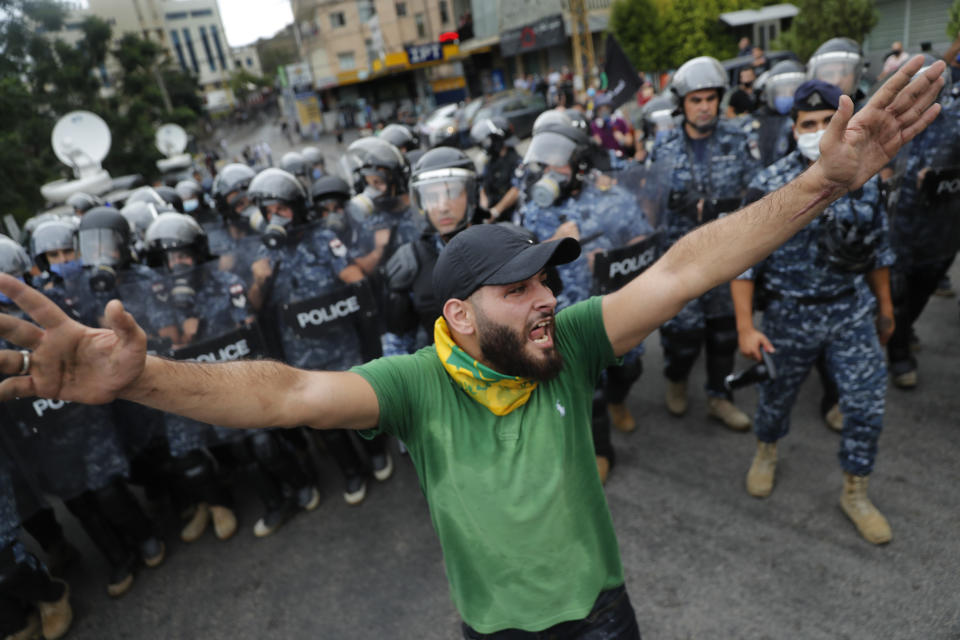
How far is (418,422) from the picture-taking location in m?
1.70

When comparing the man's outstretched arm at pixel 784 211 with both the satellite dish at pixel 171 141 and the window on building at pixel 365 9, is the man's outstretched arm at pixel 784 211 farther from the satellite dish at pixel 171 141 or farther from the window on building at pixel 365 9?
the window on building at pixel 365 9

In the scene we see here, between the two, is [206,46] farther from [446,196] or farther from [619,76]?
[446,196]

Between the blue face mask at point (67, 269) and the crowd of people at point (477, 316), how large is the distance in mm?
31

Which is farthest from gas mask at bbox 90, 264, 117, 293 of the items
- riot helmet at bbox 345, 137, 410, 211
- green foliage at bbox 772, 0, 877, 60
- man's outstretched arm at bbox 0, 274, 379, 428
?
green foliage at bbox 772, 0, 877, 60

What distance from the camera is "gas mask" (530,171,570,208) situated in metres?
3.50

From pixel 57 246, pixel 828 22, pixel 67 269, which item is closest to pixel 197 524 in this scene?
pixel 67 269

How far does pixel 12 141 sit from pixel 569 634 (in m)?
19.9

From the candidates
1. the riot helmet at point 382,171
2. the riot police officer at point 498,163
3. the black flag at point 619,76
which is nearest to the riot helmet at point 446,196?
the riot helmet at point 382,171

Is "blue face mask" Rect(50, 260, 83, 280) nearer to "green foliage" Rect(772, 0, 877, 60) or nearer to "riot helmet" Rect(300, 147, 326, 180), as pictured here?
"riot helmet" Rect(300, 147, 326, 180)

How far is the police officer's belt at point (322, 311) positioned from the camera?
388cm

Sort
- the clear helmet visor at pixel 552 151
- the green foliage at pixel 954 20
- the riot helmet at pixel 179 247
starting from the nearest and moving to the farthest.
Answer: the clear helmet visor at pixel 552 151 → the riot helmet at pixel 179 247 → the green foliage at pixel 954 20

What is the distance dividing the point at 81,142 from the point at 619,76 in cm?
1139

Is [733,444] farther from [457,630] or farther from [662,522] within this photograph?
[457,630]

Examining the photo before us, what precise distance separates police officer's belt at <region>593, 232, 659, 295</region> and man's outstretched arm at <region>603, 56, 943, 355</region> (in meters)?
1.73
